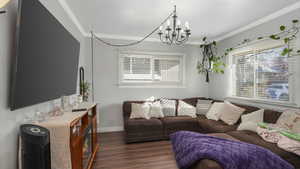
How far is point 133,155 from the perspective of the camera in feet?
8.53

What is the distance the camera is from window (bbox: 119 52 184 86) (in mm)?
4000

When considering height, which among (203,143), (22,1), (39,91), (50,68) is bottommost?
(203,143)

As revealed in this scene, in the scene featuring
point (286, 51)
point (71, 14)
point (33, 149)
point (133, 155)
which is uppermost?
point (71, 14)

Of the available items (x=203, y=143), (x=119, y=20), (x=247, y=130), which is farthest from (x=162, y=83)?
(x=203, y=143)

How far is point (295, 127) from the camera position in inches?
79.7

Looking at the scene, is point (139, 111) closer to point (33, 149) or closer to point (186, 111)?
point (186, 111)

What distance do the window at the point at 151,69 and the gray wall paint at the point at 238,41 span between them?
1006 mm

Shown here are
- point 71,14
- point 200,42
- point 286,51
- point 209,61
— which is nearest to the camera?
point 286,51

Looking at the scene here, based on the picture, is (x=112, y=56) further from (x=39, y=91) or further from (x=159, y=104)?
(x=39, y=91)

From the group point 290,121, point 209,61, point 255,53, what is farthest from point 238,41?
point 290,121

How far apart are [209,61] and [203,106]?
1392 millimetres

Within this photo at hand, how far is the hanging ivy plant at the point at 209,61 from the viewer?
13.1ft

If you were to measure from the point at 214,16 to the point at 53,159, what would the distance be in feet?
10.7

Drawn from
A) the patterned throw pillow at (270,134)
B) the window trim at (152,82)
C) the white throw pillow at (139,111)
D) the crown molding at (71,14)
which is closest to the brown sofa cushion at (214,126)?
the patterned throw pillow at (270,134)
